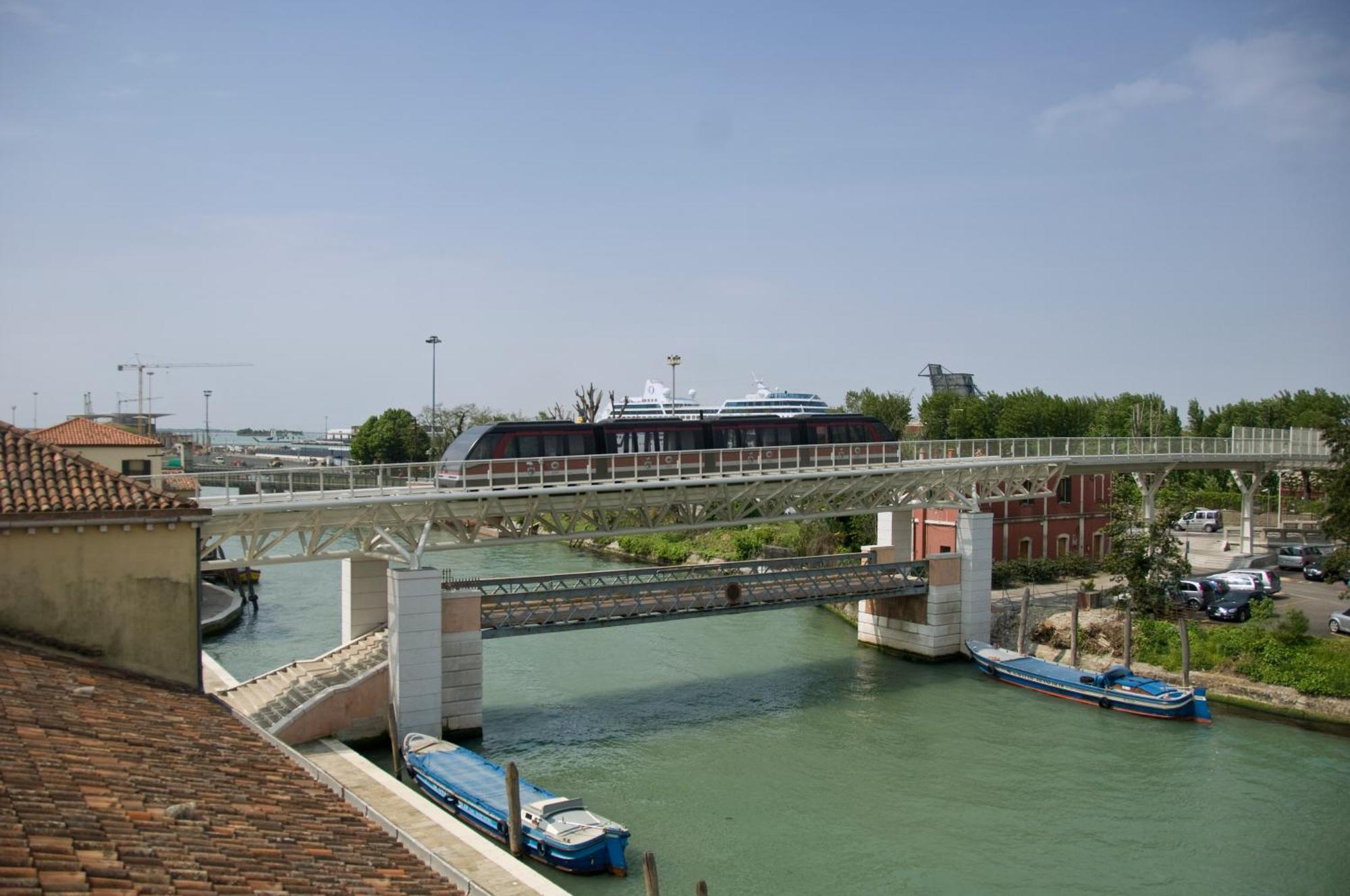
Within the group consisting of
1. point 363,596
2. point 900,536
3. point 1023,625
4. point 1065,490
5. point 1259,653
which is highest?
point 1065,490

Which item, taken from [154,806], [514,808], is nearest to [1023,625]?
[514,808]

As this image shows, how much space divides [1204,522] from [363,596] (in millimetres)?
59794

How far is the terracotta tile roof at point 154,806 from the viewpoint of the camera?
851cm

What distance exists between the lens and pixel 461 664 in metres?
29.7

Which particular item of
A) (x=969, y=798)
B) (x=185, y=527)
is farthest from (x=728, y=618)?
(x=185, y=527)

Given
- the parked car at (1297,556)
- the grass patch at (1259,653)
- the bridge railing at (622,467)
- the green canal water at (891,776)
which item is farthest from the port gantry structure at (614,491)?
the grass patch at (1259,653)

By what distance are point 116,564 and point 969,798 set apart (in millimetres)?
20292

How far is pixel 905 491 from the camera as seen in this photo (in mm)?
42656

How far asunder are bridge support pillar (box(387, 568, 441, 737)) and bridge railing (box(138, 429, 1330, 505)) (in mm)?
2873

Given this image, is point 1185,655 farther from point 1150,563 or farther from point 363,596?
point 363,596

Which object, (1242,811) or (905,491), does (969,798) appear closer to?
(1242,811)

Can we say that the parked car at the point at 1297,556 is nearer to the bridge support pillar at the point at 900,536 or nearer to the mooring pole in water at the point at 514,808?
the bridge support pillar at the point at 900,536

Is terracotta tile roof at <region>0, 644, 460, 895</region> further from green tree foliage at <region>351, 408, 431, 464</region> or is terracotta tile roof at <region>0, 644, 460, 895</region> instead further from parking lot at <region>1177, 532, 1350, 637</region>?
green tree foliage at <region>351, 408, 431, 464</region>

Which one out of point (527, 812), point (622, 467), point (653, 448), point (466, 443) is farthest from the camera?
point (653, 448)
